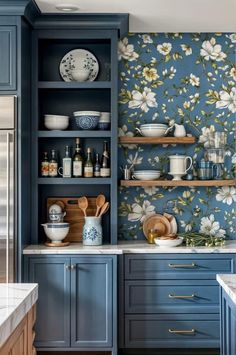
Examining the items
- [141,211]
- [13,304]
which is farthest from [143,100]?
[13,304]

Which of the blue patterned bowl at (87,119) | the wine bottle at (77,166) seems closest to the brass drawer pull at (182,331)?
the wine bottle at (77,166)

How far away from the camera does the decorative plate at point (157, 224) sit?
14.6ft

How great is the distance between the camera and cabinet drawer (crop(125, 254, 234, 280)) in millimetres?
4039

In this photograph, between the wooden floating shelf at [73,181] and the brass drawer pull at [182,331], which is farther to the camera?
the wooden floating shelf at [73,181]

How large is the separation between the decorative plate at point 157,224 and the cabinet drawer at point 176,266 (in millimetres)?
432

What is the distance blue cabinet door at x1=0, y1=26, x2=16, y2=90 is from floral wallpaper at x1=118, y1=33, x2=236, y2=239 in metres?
1.01

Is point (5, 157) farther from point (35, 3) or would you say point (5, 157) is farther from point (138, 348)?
point (138, 348)

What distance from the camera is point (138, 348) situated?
4.12 metres

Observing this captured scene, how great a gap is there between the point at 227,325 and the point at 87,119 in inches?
82.4

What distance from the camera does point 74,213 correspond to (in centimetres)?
445

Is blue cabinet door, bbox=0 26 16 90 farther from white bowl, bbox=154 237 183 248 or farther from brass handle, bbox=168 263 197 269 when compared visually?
brass handle, bbox=168 263 197 269

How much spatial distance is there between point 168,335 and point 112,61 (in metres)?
2.10

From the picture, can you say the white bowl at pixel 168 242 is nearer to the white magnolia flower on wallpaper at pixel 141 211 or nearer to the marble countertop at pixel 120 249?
the marble countertop at pixel 120 249

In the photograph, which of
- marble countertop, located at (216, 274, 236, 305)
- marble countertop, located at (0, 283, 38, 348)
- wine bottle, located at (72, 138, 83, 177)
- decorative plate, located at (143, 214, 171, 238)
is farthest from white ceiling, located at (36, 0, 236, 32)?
marble countertop, located at (0, 283, 38, 348)
